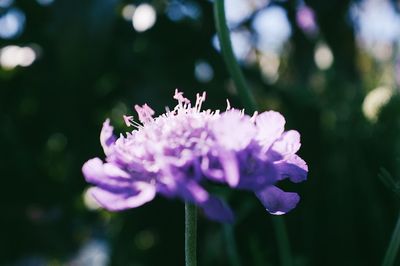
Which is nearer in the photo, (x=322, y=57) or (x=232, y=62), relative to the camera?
(x=232, y=62)

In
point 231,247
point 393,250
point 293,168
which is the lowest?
point 231,247

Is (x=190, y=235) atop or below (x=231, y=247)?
atop

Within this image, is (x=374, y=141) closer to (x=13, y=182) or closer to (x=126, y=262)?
(x=126, y=262)

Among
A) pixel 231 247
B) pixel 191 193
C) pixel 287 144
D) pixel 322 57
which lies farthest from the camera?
pixel 322 57

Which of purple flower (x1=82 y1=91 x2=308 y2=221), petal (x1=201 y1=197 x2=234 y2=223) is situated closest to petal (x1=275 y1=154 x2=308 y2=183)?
purple flower (x1=82 y1=91 x2=308 y2=221)

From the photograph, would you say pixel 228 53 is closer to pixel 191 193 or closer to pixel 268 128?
pixel 268 128

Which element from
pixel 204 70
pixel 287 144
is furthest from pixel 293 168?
pixel 204 70

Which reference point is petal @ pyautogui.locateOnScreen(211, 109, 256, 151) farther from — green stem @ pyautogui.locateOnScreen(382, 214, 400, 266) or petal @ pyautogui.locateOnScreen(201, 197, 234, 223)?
green stem @ pyautogui.locateOnScreen(382, 214, 400, 266)
